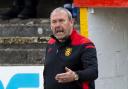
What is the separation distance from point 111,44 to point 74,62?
3.51 m

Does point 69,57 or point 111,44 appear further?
point 111,44

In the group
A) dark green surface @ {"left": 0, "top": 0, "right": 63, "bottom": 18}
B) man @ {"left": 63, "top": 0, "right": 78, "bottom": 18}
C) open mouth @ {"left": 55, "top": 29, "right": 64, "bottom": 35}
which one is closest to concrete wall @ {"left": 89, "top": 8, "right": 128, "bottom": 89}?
man @ {"left": 63, "top": 0, "right": 78, "bottom": 18}

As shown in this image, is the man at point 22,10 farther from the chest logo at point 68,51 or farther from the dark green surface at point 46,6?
the chest logo at point 68,51

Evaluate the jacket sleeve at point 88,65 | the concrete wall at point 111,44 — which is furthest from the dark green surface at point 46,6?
the jacket sleeve at point 88,65

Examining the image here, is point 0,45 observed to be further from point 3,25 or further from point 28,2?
point 28,2

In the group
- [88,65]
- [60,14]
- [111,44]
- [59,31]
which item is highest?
[60,14]

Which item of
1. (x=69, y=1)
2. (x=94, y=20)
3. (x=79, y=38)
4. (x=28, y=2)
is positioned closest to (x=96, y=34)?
(x=94, y=20)

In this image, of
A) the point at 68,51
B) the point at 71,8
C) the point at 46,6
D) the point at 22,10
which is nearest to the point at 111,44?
the point at 71,8

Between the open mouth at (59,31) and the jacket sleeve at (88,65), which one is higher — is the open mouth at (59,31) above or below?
above

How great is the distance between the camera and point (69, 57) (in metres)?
4.12

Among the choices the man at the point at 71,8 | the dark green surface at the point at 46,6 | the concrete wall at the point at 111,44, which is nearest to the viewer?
the concrete wall at the point at 111,44

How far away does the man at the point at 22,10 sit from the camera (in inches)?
344

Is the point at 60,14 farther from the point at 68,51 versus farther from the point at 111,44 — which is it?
the point at 111,44

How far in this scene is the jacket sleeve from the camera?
3969 mm
